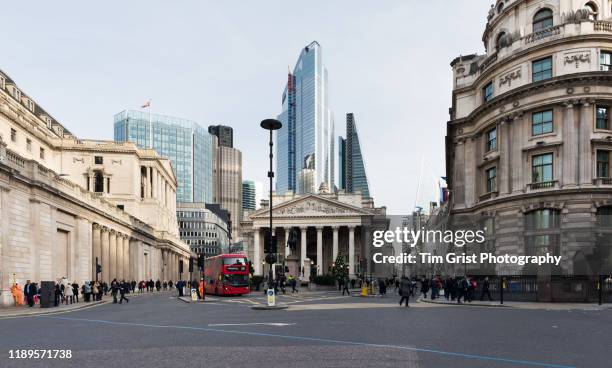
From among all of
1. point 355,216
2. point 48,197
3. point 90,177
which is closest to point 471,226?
point 48,197

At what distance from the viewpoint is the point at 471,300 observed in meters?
35.8

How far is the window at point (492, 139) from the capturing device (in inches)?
1849

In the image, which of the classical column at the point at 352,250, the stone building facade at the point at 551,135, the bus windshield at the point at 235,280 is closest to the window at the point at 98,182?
the bus windshield at the point at 235,280

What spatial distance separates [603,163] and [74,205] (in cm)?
4120

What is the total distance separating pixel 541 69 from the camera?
4234cm

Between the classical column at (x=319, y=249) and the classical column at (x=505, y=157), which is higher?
the classical column at (x=505, y=157)

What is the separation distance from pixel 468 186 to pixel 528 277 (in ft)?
53.4

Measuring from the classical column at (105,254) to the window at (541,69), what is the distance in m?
41.7

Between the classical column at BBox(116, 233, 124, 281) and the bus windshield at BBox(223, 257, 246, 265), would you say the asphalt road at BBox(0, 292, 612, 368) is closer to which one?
the bus windshield at BBox(223, 257, 246, 265)

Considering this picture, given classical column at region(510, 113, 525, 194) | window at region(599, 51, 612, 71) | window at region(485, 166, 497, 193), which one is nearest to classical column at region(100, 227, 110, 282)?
window at region(485, 166, 497, 193)

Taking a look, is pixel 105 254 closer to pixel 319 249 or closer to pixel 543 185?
pixel 543 185

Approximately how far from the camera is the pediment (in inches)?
4432

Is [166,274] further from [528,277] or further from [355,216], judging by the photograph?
[528,277]

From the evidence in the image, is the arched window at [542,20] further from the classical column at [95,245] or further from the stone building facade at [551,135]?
the classical column at [95,245]
